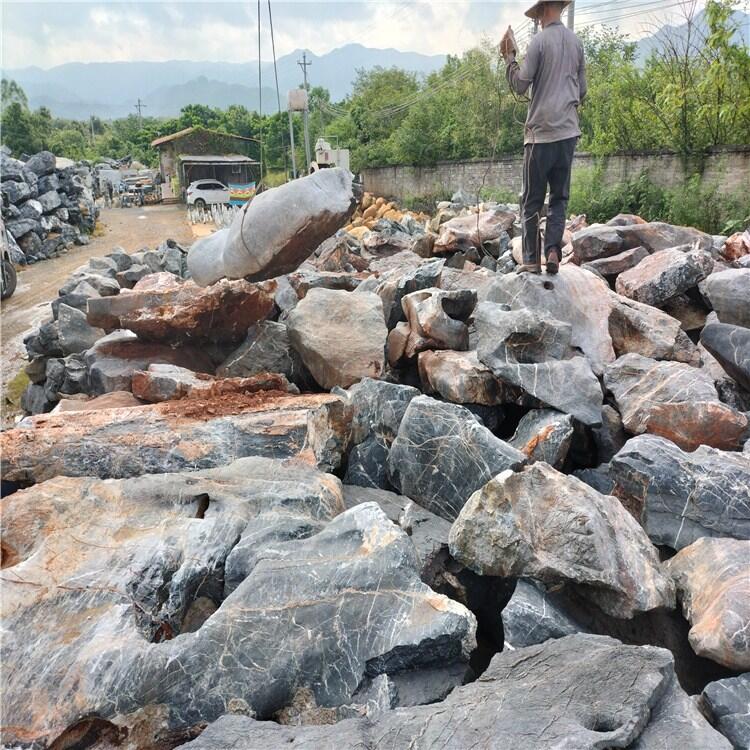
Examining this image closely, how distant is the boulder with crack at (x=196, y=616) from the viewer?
184 cm

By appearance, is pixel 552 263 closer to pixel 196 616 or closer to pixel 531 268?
pixel 531 268

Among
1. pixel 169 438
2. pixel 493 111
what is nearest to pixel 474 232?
pixel 169 438

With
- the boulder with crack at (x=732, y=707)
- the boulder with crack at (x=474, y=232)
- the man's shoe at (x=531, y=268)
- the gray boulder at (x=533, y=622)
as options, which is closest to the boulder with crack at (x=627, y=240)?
the man's shoe at (x=531, y=268)

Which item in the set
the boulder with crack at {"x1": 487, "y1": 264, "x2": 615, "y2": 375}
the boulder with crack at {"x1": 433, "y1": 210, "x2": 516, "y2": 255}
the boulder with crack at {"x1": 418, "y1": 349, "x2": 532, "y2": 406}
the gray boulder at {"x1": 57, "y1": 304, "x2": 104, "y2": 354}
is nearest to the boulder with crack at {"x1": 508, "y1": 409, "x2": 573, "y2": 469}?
the boulder with crack at {"x1": 418, "y1": 349, "x2": 532, "y2": 406}

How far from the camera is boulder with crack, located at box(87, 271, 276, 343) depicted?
4320 millimetres

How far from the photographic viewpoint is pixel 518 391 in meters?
3.33

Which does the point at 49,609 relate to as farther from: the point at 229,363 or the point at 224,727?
the point at 229,363

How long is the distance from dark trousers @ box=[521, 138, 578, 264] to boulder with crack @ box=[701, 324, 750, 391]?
130 centimetres

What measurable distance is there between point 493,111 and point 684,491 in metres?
19.3

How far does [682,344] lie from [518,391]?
1187 mm

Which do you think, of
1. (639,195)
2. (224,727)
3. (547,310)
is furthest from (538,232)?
(639,195)

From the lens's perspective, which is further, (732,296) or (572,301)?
(572,301)

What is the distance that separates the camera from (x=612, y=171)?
13.0 meters

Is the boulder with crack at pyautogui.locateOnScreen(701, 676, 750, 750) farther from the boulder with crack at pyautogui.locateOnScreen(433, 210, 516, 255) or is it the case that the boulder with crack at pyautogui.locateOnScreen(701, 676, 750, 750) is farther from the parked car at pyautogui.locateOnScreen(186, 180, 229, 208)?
the parked car at pyautogui.locateOnScreen(186, 180, 229, 208)
